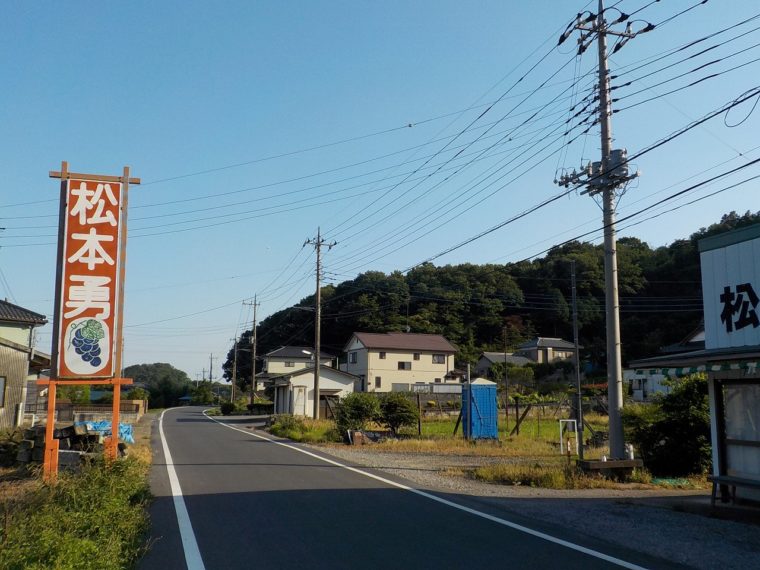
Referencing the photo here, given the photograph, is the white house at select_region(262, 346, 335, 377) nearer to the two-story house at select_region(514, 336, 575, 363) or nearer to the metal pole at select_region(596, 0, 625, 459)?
the two-story house at select_region(514, 336, 575, 363)

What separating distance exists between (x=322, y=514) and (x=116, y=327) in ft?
17.2

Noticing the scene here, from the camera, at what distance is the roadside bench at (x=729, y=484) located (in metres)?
9.92

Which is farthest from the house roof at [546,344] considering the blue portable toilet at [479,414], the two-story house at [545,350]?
the blue portable toilet at [479,414]

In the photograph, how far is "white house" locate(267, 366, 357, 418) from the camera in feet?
153

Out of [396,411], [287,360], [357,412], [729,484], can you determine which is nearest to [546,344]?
[287,360]

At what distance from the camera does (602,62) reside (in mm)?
15523

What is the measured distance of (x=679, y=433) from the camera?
14.8 meters

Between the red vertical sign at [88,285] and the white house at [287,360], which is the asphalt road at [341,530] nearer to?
the red vertical sign at [88,285]

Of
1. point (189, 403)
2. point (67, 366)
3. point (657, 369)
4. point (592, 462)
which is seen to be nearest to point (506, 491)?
point (592, 462)

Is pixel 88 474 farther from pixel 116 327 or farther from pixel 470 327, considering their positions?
pixel 470 327

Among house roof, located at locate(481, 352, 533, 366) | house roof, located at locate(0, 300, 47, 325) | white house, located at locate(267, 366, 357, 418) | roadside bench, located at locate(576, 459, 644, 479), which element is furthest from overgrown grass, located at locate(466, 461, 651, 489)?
house roof, located at locate(481, 352, 533, 366)

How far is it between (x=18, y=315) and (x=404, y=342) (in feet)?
134

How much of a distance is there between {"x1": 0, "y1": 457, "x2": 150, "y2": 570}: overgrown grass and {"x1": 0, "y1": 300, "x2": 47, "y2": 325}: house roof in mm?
20686

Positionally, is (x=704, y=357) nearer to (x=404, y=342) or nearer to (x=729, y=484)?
(x=729, y=484)
